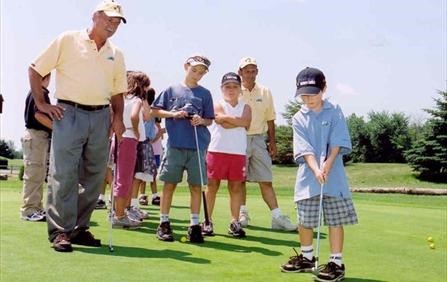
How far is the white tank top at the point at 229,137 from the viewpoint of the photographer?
19.7ft

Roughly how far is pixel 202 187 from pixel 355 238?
150cm

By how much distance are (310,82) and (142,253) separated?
1.65 m

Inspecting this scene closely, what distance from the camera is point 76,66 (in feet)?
15.3

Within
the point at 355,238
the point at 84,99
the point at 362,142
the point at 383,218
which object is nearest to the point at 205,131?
the point at 84,99

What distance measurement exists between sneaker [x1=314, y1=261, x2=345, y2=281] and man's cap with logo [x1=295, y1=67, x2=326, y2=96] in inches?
44.5

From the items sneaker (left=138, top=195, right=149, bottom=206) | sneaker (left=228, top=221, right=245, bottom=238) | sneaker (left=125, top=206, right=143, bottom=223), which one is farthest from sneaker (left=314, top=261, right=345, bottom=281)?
sneaker (left=138, top=195, right=149, bottom=206)

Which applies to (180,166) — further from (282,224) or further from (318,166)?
(318,166)

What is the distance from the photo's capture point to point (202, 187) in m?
5.53

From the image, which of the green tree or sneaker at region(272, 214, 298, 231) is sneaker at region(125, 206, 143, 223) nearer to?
sneaker at region(272, 214, 298, 231)

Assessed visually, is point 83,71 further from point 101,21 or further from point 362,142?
point 362,142

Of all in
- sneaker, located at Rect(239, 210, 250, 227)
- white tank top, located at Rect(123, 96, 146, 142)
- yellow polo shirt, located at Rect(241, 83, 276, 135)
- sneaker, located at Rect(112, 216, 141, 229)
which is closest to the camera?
sneaker, located at Rect(112, 216, 141, 229)

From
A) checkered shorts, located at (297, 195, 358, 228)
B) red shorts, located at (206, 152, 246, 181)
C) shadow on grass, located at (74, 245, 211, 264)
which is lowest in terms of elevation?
shadow on grass, located at (74, 245, 211, 264)

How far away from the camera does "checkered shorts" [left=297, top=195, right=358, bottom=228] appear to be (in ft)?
13.9

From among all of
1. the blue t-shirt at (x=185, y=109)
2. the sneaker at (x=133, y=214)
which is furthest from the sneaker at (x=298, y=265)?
the sneaker at (x=133, y=214)
